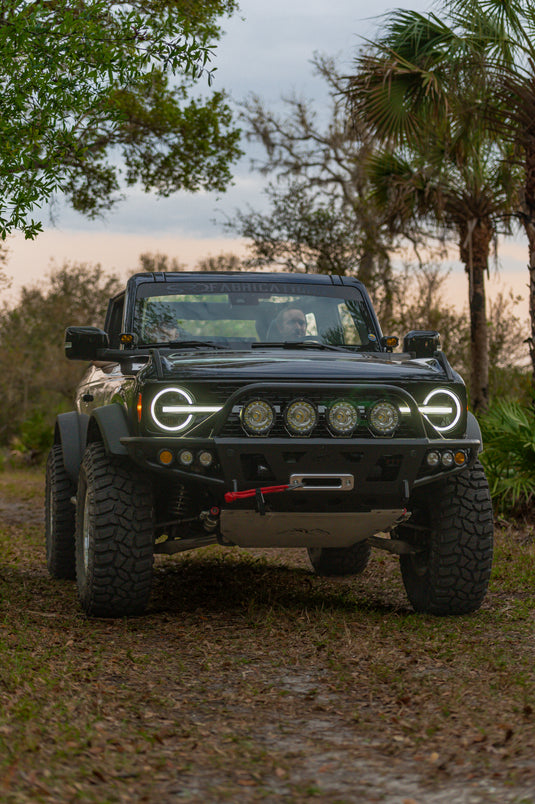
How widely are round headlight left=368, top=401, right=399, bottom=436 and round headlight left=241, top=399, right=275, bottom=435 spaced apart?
19.7 inches

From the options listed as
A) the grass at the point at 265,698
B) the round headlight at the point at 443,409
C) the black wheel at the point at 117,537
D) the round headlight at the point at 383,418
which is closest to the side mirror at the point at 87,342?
the black wheel at the point at 117,537

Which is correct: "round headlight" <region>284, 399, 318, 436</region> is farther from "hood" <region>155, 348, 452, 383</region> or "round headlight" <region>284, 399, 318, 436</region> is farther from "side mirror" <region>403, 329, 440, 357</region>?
"side mirror" <region>403, 329, 440, 357</region>

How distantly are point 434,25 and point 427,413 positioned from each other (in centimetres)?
944

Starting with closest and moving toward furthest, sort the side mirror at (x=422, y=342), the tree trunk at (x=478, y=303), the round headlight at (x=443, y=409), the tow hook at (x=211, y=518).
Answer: the tow hook at (x=211, y=518)
the round headlight at (x=443, y=409)
the side mirror at (x=422, y=342)
the tree trunk at (x=478, y=303)

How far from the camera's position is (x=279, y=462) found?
5.07 meters

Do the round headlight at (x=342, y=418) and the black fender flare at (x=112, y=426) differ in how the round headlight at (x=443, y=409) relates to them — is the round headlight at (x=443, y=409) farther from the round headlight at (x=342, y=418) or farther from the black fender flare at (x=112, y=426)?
the black fender flare at (x=112, y=426)

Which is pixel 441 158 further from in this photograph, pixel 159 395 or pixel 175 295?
pixel 159 395

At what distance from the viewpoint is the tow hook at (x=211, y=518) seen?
5281 millimetres

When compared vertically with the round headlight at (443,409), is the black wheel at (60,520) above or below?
below

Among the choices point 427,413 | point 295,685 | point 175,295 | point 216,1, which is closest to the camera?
point 295,685

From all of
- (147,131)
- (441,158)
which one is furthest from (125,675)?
(147,131)

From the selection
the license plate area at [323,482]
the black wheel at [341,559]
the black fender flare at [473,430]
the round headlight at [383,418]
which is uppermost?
the round headlight at [383,418]

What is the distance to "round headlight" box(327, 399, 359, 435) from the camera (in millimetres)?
5137

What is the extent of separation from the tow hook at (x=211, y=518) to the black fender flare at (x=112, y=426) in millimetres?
504
